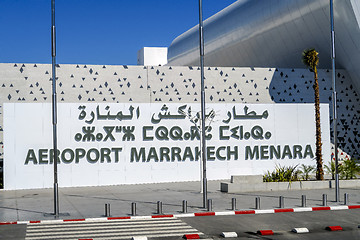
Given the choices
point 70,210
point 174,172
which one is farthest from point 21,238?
point 174,172

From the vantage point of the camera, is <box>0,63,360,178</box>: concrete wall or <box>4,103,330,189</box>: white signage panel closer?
<box>4,103,330,189</box>: white signage panel

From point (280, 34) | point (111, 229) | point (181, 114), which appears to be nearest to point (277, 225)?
point (111, 229)

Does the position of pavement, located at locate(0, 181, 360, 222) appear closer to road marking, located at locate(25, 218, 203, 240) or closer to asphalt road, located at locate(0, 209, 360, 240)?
road marking, located at locate(25, 218, 203, 240)

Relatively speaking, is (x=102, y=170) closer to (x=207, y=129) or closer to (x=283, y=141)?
(x=207, y=129)

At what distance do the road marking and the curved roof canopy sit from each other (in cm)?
2253

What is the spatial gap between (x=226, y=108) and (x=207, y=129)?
5.84 feet

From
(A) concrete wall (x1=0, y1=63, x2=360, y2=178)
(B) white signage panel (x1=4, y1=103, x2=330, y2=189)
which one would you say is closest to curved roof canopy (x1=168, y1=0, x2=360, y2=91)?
(A) concrete wall (x1=0, y1=63, x2=360, y2=178)

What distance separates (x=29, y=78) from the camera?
33750 mm

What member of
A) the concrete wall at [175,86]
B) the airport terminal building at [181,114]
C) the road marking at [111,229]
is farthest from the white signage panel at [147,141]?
the road marking at [111,229]

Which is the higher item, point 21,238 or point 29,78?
point 29,78

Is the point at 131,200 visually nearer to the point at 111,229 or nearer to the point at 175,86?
the point at 111,229

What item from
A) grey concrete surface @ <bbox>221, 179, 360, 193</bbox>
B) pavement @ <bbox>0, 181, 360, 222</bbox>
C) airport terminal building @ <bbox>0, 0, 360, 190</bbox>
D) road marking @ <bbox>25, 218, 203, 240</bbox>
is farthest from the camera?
airport terminal building @ <bbox>0, 0, 360, 190</bbox>

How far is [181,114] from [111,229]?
16.7 meters

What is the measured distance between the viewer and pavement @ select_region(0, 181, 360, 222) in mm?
18234
